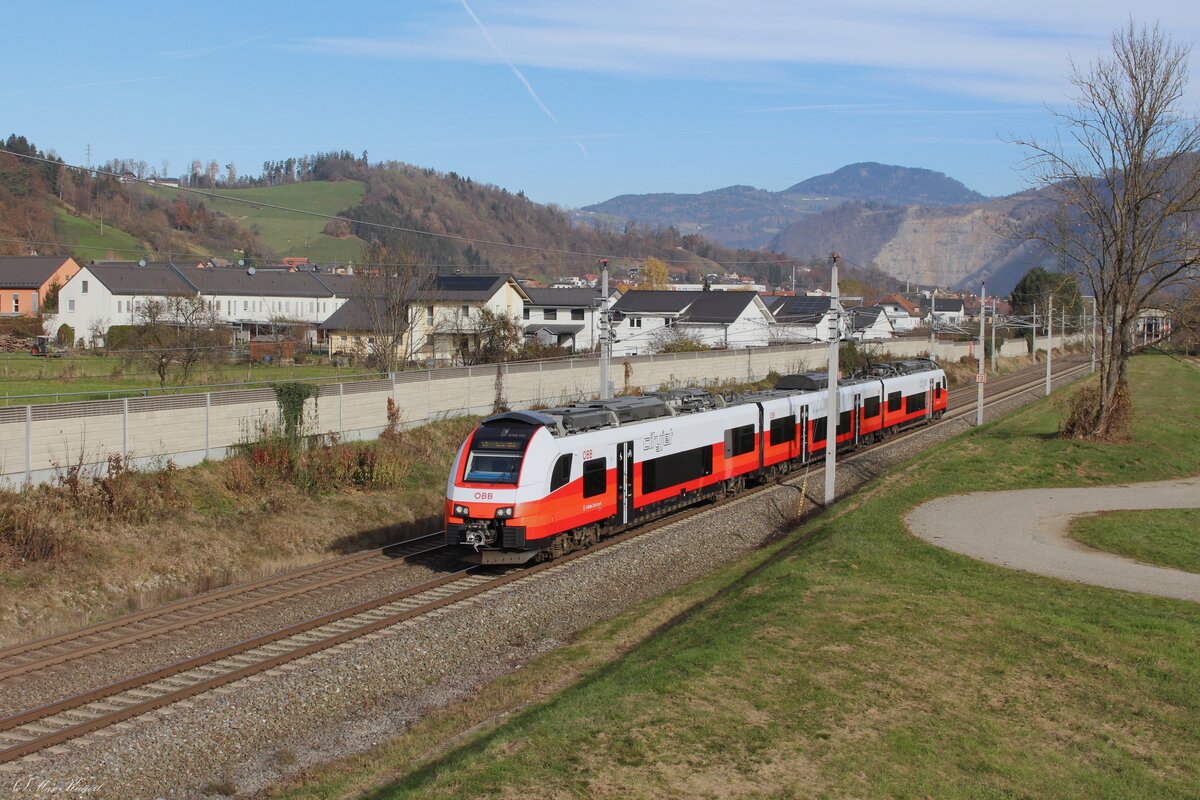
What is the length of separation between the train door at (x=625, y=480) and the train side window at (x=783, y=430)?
9.78 meters

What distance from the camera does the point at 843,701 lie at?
41.6 ft

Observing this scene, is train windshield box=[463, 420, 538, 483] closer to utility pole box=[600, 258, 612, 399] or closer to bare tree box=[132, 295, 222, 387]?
utility pole box=[600, 258, 612, 399]

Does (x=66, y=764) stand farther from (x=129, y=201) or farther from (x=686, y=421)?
(x=129, y=201)

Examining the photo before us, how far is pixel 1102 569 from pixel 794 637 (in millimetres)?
8561

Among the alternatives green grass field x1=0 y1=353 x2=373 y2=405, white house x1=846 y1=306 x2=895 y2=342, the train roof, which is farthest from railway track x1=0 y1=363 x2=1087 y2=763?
white house x1=846 y1=306 x2=895 y2=342

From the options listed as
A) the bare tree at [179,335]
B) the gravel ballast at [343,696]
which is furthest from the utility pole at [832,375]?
the bare tree at [179,335]

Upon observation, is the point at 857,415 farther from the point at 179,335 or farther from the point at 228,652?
the point at 179,335

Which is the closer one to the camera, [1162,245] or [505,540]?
[505,540]

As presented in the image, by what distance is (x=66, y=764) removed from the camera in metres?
11.8

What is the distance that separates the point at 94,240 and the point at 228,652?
5113 inches

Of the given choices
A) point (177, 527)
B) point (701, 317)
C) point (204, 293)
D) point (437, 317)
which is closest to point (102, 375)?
point (437, 317)

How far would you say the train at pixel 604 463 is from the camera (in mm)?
21500

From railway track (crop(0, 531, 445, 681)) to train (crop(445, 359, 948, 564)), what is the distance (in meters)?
2.61

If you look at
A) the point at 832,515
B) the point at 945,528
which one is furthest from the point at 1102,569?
the point at 832,515
